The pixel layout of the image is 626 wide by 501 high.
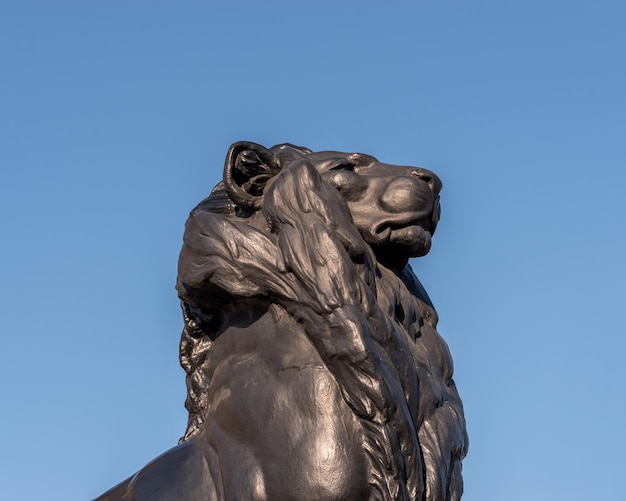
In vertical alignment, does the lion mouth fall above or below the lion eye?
below

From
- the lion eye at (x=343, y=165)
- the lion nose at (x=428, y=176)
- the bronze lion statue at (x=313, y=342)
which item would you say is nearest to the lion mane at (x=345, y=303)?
the bronze lion statue at (x=313, y=342)

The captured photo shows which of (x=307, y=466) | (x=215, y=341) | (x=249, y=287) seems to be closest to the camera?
(x=307, y=466)

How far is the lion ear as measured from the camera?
5.02m

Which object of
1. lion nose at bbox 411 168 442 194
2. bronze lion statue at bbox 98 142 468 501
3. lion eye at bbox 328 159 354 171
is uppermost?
lion eye at bbox 328 159 354 171

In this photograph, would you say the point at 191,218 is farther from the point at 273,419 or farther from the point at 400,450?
the point at 400,450

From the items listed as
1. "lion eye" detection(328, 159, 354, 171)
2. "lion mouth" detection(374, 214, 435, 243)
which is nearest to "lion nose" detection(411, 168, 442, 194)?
"lion mouth" detection(374, 214, 435, 243)

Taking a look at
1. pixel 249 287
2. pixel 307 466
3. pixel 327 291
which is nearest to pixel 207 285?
pixel 249 287

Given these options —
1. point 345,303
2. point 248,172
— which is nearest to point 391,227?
point 345,303

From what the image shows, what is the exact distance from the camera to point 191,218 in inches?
201

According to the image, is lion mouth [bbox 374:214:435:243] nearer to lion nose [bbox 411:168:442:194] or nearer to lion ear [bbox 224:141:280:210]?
lion nose [bbox 411:168:442:194]

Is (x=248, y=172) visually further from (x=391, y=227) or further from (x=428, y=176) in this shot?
(x=428, y=176)

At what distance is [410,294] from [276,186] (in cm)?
79

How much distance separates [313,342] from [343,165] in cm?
91

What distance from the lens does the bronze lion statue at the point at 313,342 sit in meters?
4.52
